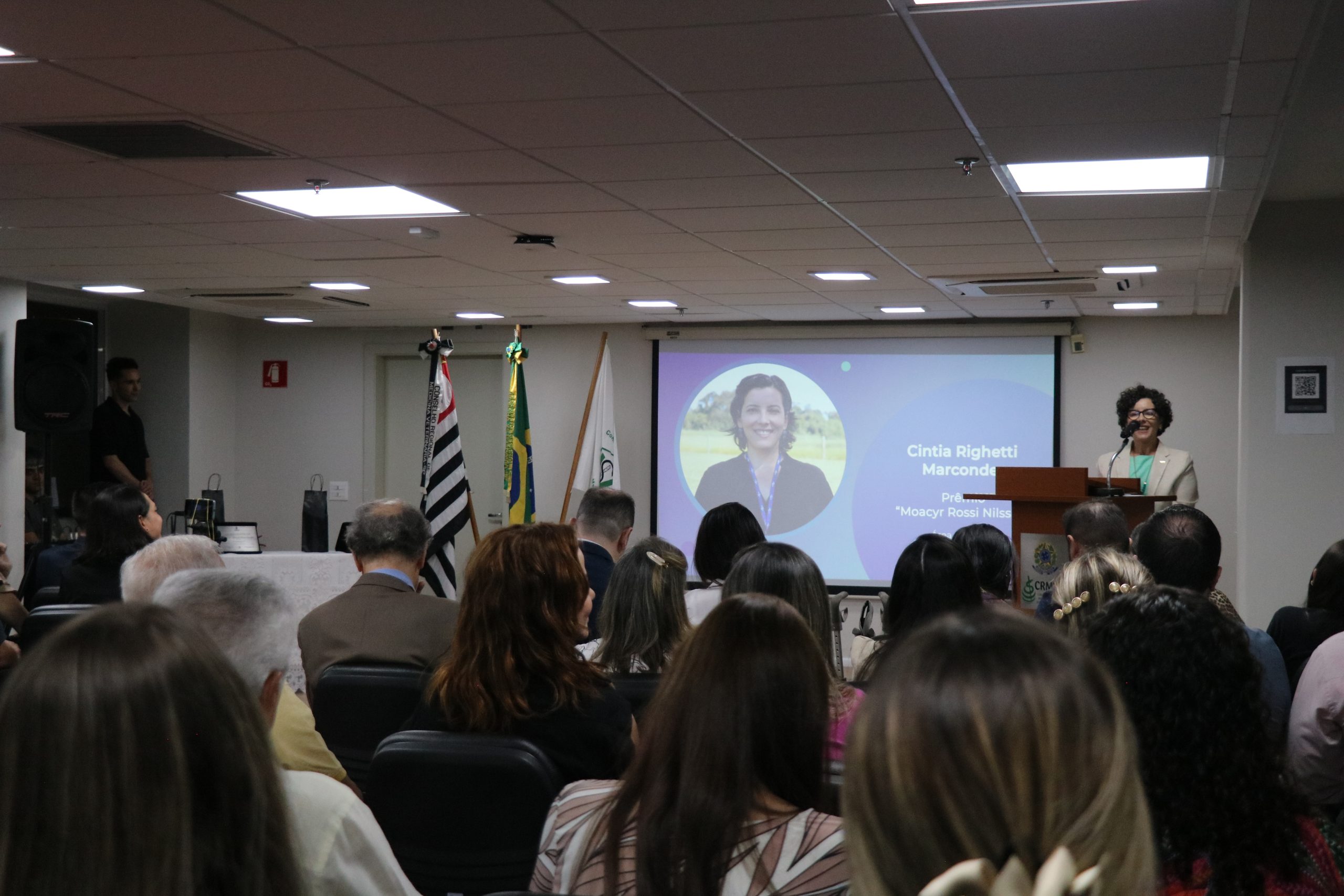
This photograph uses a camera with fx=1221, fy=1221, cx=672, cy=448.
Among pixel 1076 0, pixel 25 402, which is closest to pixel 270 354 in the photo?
pixel 25 402

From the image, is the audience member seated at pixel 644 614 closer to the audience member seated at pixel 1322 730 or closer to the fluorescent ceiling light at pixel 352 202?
the audience member seated at pixel 1322 730

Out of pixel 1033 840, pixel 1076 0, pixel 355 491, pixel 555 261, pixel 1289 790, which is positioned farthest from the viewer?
pixel 355 491

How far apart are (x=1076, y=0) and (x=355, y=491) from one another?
924 centimetres

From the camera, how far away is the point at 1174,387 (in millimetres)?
9352

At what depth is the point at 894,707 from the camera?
33.9 inches

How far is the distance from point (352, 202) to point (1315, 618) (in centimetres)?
386

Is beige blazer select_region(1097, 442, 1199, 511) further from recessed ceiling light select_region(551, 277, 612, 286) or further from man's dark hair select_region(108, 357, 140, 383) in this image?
man's dark hair select_region(108, 357, 140, 383)

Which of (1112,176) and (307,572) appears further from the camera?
(307,572)

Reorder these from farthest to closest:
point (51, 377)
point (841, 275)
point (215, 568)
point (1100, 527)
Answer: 1. point (51, 377)
2. point (841, 275)
3. point (1100, 527)
4. point (215, 568)

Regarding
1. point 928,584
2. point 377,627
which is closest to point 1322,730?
point 928,584

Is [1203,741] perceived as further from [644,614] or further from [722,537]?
[722,537]

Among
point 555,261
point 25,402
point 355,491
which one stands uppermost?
point 555,261

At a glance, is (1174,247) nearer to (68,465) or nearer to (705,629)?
(705,629)

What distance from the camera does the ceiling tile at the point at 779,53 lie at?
2852 mm
